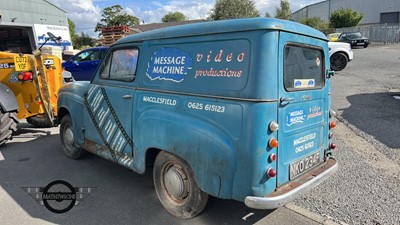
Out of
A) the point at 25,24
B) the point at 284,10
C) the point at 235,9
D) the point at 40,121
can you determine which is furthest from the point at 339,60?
the point at 284,10

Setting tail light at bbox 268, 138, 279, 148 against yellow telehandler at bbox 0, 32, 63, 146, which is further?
yellow telehandler at bbox 0, 32, 63, 146

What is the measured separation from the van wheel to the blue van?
0.01 metres

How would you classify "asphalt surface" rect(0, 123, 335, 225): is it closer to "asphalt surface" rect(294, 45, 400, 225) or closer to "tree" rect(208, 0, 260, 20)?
"asphalt surface" rect(294, 45, 400, 225)

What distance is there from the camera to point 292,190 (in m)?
3.04

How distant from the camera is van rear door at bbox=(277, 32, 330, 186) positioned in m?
3.05

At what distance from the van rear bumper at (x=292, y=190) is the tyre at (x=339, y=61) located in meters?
12.3

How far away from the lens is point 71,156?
5.54 m

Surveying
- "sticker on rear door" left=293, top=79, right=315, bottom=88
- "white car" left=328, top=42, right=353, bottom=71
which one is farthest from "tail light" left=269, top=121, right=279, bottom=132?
"white car" left=328, top=42, right=353, bottom=71

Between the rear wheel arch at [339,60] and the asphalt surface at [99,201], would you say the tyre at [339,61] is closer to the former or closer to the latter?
the rear wheel arch at [339,60]

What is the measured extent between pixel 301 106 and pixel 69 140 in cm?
403

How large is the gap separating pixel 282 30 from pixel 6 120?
5.52 m

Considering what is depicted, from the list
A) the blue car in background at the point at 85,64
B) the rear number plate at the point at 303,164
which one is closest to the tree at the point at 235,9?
the blue car in background at the point at 85,64

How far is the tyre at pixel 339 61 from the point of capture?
1467 cm

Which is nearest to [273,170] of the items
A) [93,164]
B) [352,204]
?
[352,204]
